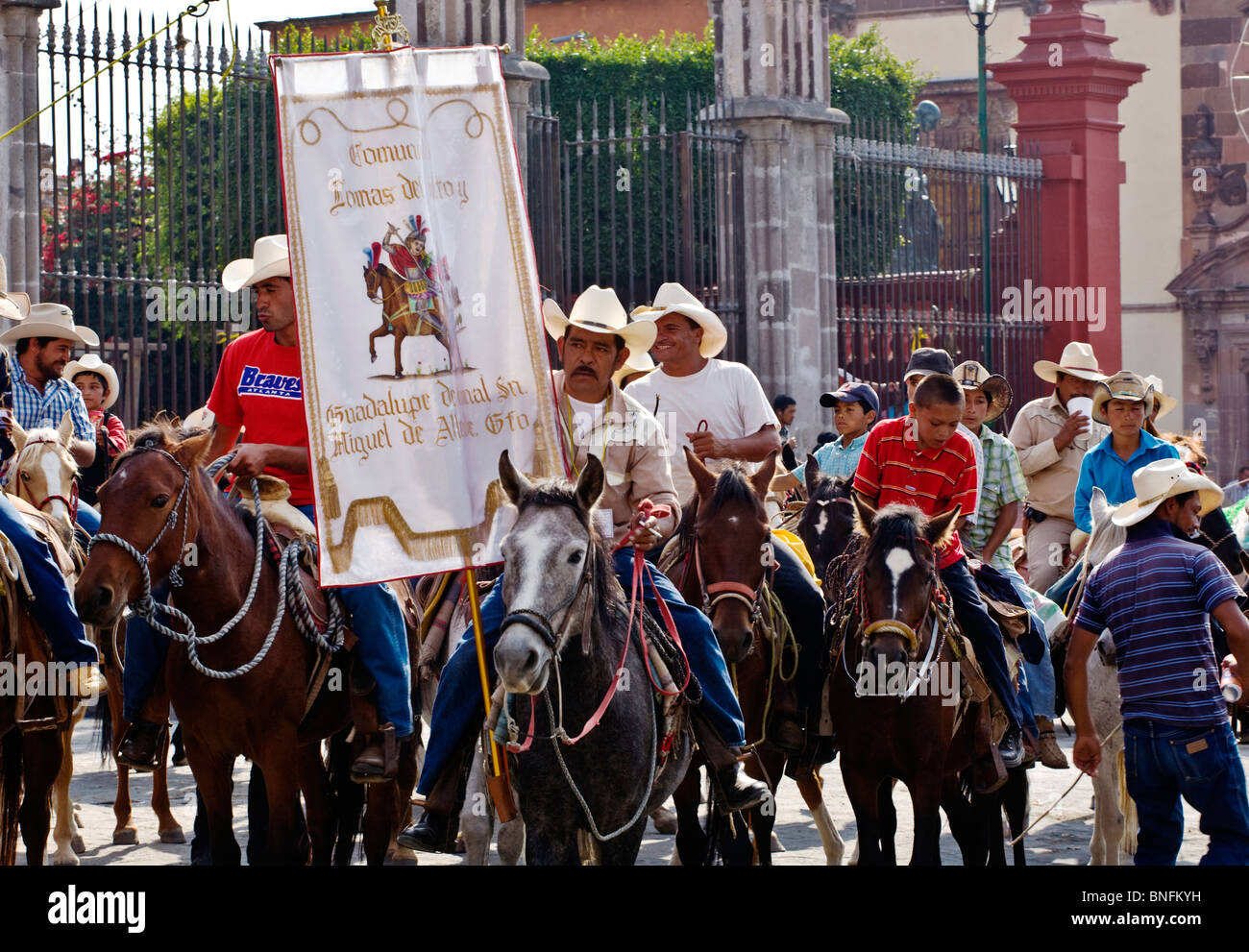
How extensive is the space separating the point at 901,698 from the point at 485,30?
10366 mm

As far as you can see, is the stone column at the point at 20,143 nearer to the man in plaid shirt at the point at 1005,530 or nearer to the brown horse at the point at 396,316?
the man in plaid shirt at the point at 1005,530

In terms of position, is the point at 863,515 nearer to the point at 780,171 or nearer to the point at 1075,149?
the point at 780,171

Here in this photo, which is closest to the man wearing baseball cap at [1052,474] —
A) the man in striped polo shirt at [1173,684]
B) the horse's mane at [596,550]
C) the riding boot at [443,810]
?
the man in striped polo shirt at [1173,684]

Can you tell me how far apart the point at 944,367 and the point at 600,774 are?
421 centimetres

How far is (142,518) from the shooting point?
685 cm

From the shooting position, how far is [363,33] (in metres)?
28.7

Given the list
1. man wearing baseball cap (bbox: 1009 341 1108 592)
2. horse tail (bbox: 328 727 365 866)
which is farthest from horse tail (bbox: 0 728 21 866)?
man wearing baseball cap (bbox: 1009 341 1108 592)

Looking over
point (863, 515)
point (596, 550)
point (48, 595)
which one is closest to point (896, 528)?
point (863, 515)

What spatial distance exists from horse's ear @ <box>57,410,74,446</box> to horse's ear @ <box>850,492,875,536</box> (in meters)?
4.26

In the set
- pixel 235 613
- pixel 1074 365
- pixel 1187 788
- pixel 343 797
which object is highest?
pixel 1074 365

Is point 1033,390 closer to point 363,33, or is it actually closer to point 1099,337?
point 1099,337

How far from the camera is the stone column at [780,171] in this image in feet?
59.7

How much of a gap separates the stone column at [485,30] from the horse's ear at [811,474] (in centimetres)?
576
